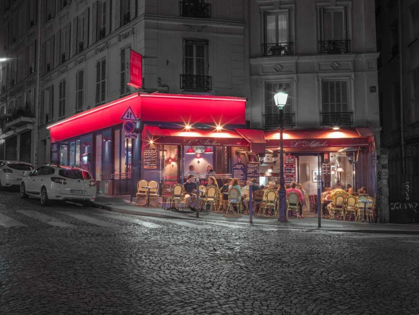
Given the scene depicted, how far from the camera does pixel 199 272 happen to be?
20.9ft

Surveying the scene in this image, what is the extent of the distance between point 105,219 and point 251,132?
31.8ft

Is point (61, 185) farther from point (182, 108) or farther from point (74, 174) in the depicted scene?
point (182, 108)

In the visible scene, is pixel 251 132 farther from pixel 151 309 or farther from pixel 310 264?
pixel 151 309

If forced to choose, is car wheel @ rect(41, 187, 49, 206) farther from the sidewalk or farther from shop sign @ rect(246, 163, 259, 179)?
shop sign @ rect(246, 163, 259, 179)

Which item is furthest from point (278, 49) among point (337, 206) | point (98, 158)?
point (98, 158)

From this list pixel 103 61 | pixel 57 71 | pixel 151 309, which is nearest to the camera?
pixel 151 309

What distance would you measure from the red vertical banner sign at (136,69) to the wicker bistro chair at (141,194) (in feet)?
14.7

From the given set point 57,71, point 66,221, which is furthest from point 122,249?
point 57,71

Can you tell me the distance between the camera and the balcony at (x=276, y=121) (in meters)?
21.4

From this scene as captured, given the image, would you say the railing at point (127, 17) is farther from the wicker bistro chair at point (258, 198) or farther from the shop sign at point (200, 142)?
the wicker bistro chair at point (258, 198)

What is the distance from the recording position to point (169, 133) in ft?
62.8

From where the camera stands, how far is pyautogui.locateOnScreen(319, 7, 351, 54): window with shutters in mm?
21453

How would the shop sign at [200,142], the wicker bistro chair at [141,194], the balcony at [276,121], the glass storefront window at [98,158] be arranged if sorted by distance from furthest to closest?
the glass storefront window at [98,158] < the balcony at [276,121] < the shop sign at [200,142] < the wicker bistro chair at [141,194]

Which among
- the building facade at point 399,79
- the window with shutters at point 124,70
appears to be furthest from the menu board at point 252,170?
the window with shutters at point 124,70
